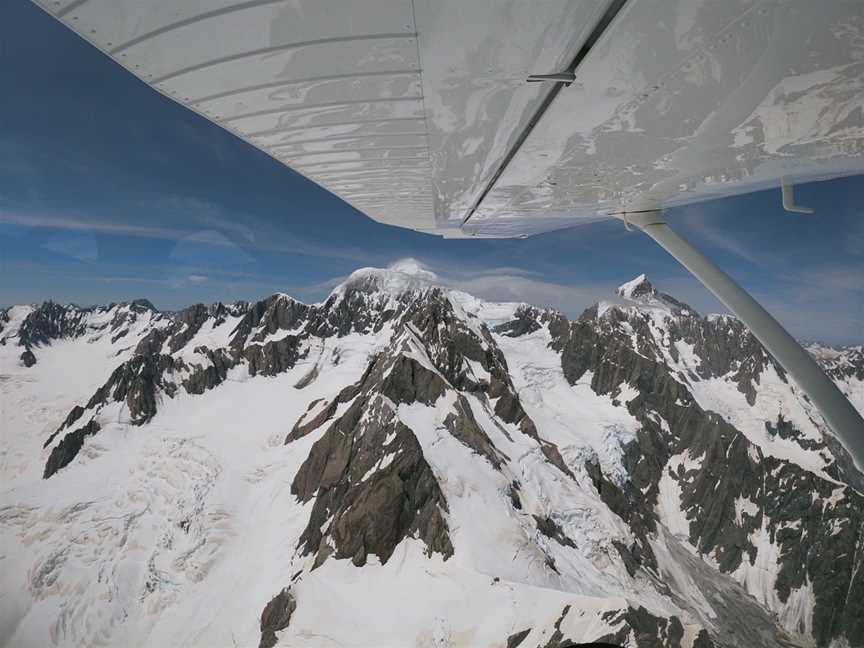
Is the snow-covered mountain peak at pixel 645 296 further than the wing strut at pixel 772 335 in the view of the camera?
Yes

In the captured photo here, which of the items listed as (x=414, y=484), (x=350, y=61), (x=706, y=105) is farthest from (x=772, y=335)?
(x=414, y=484)

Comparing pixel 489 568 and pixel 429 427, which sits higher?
pixel 429 427

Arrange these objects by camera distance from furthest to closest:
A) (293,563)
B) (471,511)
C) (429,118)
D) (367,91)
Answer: (293,563), (471,511), (429,118), (367,91)

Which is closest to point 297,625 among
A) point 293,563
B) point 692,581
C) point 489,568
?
point 293,563

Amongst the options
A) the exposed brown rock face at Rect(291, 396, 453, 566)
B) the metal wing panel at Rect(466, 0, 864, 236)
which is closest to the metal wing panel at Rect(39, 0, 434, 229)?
the metal wing panel at Rect(466, 0, 864, 236)

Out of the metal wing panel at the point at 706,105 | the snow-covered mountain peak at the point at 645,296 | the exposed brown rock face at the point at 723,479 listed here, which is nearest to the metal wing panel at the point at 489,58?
Answer: the metal wing panel at the point at 706,105

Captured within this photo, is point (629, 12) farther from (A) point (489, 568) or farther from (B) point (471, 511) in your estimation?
(B) point (471, 511)

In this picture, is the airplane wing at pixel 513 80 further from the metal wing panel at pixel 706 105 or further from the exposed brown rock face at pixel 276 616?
the exposed brown rock face at pixel 276 616
